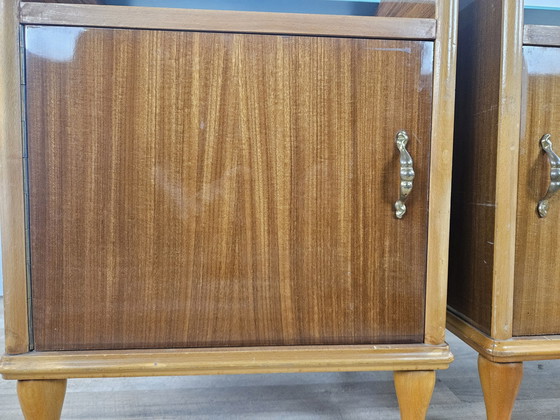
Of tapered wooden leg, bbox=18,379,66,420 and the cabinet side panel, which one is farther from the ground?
the cabinet side panel

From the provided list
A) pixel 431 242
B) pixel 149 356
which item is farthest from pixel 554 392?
pixel 149 356

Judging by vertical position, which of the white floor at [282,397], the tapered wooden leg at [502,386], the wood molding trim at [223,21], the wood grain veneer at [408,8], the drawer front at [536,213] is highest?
the wood grain veneer at [408,8]

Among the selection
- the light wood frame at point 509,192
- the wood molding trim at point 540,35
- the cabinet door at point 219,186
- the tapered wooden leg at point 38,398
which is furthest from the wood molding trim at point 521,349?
the tapered wooden leg at point 38,398

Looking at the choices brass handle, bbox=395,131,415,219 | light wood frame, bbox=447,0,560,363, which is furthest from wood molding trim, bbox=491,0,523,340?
brass handle, bbox=395,131,415,219

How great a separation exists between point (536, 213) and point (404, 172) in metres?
0.18

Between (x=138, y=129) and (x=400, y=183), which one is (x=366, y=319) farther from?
(x=138, y=129)

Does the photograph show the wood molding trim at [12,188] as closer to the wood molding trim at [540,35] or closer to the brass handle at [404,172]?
the brass handle at [404,172]

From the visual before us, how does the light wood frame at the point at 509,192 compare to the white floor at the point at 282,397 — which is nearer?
the light wood frame at the point at 509,192

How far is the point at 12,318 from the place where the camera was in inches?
18.7

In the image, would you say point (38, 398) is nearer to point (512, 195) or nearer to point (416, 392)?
point (416, 392)

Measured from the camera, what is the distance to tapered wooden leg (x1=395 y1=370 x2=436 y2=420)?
518 mm

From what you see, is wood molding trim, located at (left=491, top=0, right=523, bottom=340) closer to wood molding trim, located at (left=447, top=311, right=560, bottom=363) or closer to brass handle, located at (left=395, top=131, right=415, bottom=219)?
wood molding trim, located at (left=447, top=311, right=560, bottom=363)

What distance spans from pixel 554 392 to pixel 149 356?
627 millimetres

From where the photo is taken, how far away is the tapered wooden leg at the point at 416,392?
52 centimetres
